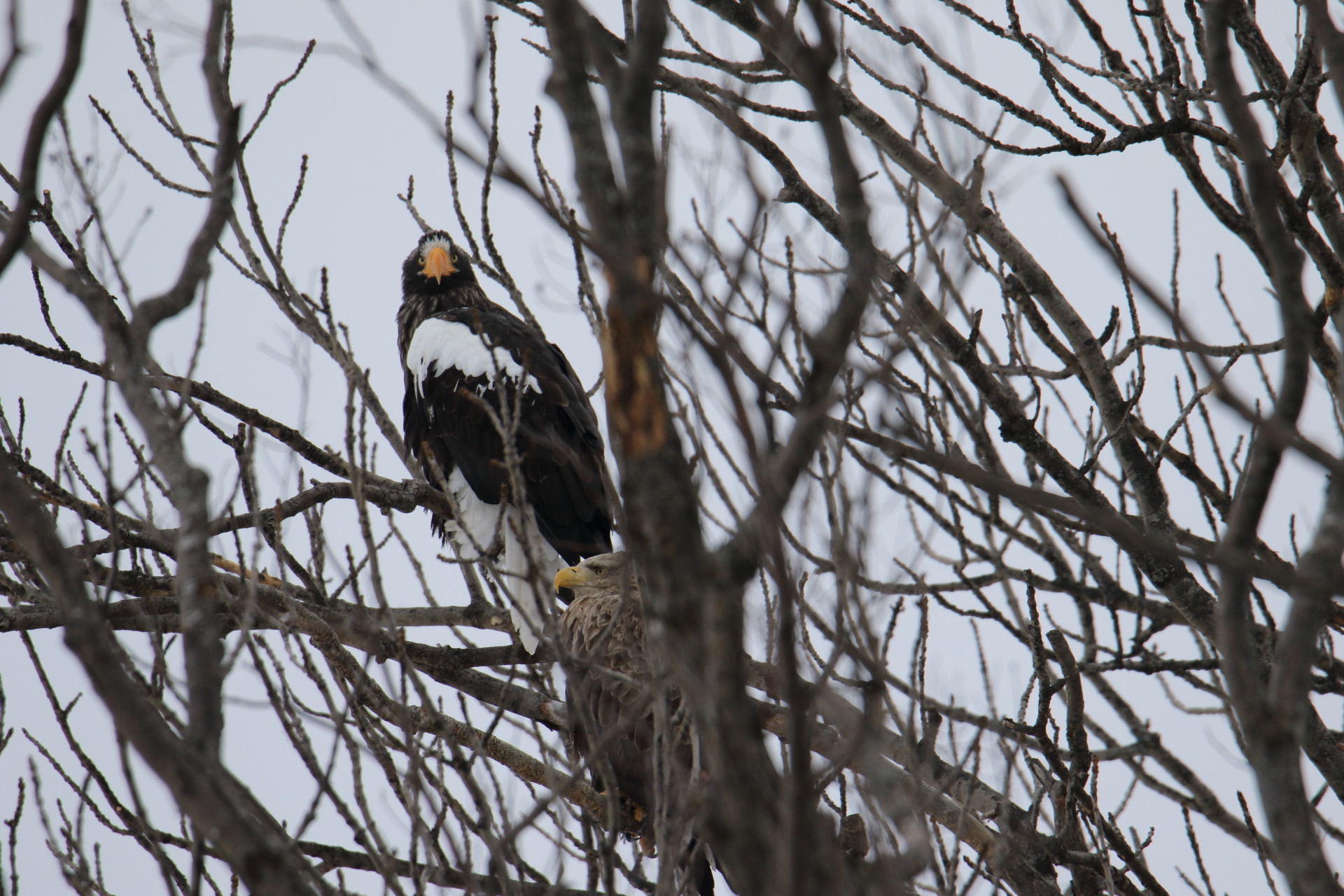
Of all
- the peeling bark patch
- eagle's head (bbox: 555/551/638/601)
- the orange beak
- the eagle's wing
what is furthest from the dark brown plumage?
the peeling bark patch

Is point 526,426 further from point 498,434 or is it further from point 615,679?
point 615,679

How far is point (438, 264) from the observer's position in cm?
644

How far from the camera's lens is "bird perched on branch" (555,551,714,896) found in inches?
129

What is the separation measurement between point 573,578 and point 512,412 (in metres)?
0.88

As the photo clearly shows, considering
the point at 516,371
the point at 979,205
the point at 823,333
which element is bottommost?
the point at 823,333

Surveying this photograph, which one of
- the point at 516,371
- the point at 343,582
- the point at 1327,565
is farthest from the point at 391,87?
the point at 516,371

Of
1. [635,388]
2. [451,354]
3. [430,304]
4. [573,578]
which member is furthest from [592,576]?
[635,388]

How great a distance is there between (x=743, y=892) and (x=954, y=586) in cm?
235

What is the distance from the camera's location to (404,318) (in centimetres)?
654

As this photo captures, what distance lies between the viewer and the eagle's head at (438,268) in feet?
21.2

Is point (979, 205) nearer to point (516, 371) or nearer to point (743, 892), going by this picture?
point (743, 892)

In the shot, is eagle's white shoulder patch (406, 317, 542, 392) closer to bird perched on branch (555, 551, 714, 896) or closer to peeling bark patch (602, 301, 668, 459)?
bird perched on branch (555, 551, 714, 896)

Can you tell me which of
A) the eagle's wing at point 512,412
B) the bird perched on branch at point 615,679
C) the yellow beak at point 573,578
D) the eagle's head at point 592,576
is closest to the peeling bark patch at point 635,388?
the bird perched on branch at point 615,679

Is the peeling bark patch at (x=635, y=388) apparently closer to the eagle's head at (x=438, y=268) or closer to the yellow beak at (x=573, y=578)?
the yellow beak at (x=573, y=578)
